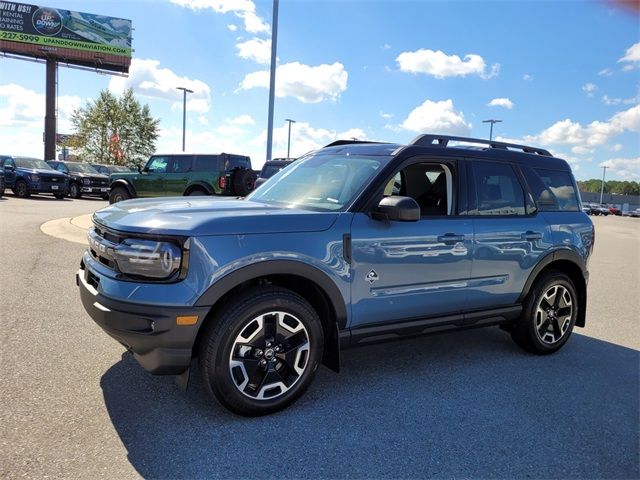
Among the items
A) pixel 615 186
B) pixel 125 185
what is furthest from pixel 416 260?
pixel 615 186

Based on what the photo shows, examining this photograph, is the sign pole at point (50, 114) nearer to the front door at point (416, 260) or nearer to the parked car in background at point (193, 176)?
the parked car in background at point (193, 176)

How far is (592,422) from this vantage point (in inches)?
132

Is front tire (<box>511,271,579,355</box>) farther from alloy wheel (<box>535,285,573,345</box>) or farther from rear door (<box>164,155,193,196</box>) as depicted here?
rear door (<box>164,155,193,196</box>)

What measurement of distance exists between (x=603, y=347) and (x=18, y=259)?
787 cm

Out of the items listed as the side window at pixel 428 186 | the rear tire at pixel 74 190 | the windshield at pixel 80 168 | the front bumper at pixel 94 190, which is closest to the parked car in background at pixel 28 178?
the rear tire at pixel 74 190

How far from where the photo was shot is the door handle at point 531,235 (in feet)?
14.3

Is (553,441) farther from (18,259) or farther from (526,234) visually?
(18,259)

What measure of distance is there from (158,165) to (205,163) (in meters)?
1.63

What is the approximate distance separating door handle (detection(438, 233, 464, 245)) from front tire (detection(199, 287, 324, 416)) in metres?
1.20

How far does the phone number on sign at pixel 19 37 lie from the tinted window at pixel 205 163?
42535 millimetres

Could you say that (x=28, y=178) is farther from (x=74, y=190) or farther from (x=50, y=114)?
(x=50, y=114)

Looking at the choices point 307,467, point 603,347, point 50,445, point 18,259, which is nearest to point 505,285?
point 603,347

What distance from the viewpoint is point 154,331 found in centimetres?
280

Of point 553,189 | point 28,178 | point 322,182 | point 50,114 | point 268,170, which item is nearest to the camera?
point 322,182
